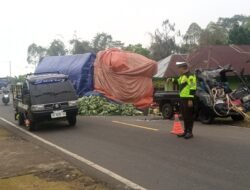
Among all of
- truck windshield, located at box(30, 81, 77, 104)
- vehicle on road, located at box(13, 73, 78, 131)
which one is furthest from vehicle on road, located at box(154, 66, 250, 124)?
truck windshield, located at box(30, 81, 77, 104)

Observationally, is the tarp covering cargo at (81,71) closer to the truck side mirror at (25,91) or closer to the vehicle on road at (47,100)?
the vehicle on road at (47,100)

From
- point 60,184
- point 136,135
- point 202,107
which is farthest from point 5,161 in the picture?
point 202,107

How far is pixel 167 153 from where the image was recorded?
9898mm

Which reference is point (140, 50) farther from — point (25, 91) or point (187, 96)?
point (187, 96)

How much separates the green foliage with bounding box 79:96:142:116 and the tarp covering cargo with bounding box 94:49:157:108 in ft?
4.03

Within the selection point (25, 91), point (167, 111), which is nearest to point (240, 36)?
point (167, 111)

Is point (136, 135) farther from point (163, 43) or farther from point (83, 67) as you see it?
point (163, 43)

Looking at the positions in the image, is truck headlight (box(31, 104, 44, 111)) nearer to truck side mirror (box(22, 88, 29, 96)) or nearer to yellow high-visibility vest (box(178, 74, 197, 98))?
truck side mirror (box(22, 88, 29, 96))

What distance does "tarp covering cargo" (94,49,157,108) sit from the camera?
2617cm

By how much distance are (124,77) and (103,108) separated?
2.93 meters

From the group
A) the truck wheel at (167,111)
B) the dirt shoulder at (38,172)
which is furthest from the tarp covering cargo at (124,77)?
the dirt shoulder at (38,172)

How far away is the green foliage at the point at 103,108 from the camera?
23.8m

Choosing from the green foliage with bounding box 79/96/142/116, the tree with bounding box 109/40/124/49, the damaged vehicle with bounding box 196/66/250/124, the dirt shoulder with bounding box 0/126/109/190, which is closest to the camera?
the dirt shoulder with bounding box 0/126/109/190

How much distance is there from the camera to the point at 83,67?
27547 millimetres
